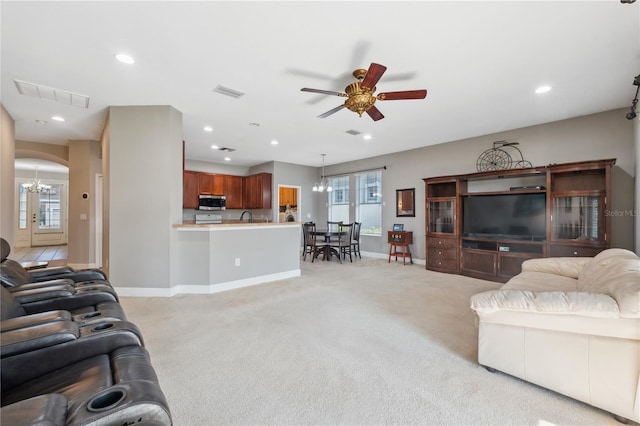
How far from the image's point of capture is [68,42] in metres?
2.46

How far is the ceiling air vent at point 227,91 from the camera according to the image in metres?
3.38

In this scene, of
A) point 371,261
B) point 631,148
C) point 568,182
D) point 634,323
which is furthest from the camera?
point 371,261

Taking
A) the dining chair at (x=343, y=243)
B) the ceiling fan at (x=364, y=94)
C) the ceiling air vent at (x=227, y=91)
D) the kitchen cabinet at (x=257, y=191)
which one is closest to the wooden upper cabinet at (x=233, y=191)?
the kitchen cabinet at (x=257, y=191)

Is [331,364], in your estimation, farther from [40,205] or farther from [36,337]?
[40,205]

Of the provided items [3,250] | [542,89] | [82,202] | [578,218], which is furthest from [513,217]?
[82,202]

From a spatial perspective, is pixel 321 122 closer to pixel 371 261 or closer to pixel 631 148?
pixel 371 261

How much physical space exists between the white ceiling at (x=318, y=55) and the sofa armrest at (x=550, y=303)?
6.84ft

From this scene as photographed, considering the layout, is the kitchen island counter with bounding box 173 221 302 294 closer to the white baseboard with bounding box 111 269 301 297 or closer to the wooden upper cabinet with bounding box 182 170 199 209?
the white baseboard with bounding box 111 269 301 297

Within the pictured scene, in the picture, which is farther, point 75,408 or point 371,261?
point 371,261

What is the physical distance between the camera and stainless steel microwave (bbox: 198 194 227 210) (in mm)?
7645

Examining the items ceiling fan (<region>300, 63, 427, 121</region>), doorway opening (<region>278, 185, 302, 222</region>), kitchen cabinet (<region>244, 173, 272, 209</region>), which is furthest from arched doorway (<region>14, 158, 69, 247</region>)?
ceiling fan (<region>300, 63, 427, 121</region>)

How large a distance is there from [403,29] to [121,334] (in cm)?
289

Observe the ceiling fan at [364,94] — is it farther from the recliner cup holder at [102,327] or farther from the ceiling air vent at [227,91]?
the recliner cup holder at [102,327]

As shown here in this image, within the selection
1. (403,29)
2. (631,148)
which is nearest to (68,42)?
(403,29)
